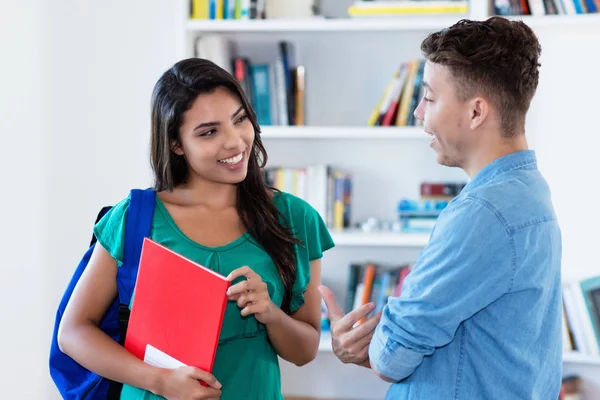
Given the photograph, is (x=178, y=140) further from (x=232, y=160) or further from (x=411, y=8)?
(x=411, y=8)

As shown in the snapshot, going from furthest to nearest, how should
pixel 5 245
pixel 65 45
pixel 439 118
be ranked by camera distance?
pixel 65 45 → pixel 5 245 → pixel 439 118

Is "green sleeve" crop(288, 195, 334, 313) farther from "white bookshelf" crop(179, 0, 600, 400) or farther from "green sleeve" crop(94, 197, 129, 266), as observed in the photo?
"white bookshelf" crop(179, 0, 600, 400)

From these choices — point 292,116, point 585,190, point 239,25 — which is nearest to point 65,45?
point 239,25

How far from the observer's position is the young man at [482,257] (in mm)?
1174

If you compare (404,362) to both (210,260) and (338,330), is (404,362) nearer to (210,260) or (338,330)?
(338,330)

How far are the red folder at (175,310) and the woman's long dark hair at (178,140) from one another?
10.1 inches

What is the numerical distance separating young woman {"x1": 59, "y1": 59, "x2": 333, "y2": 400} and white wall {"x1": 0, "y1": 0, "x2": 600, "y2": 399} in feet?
4.90

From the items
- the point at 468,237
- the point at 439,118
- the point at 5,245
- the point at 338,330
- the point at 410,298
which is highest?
the point at 439,118

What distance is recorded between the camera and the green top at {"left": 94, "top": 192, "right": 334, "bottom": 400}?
1.54 meters

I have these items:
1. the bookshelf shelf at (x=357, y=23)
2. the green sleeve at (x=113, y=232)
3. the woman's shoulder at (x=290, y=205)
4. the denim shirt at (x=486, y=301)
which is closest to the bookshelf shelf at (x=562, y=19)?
the bookshelf shelf at (x=357, y=23)

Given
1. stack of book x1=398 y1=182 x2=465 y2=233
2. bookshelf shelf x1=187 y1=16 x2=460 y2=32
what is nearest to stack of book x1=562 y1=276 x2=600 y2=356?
stack of book x1=398 y1=182 x2=465 y2=233

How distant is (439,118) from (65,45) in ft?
7.68

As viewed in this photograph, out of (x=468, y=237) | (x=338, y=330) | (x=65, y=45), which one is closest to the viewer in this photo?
(x=468, y=237)

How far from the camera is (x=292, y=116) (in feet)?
10.1
